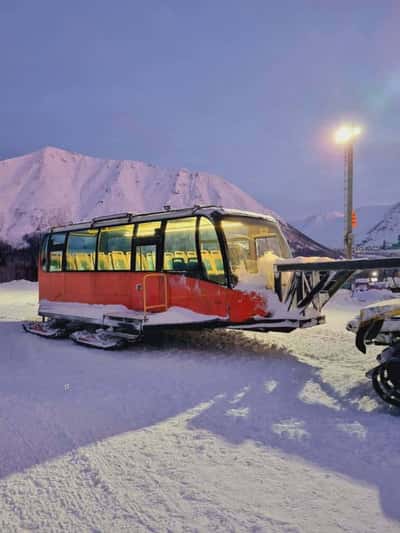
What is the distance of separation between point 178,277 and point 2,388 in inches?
142

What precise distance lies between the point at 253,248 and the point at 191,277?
58.8 inches

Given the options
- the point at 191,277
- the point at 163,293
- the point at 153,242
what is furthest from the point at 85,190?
the point at 191,277

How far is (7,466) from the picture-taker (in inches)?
129

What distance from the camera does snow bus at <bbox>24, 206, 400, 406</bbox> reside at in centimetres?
688

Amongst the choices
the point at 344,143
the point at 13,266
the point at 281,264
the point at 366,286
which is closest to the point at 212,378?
the point at 281,264

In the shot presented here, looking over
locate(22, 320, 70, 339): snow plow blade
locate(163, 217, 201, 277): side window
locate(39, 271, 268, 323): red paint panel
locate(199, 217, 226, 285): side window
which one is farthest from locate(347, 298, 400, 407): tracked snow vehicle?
locate(22, 320, 70, 339): snow plow blade

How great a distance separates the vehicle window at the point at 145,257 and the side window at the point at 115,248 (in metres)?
0.28

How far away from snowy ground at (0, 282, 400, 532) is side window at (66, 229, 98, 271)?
350 centimetres

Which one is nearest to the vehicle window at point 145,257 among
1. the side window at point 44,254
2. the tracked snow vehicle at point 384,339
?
the side window at point 44,254

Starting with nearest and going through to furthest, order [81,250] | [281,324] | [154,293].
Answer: [281,324] → [154,293] → [81,250]

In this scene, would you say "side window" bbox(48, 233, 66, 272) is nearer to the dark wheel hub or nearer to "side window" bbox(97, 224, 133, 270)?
"side window" bbox(97, 224, 133, 270)

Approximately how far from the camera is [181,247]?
770cm

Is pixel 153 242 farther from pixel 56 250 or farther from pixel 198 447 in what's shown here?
pixel 198 447

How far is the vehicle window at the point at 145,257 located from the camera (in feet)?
26.8
